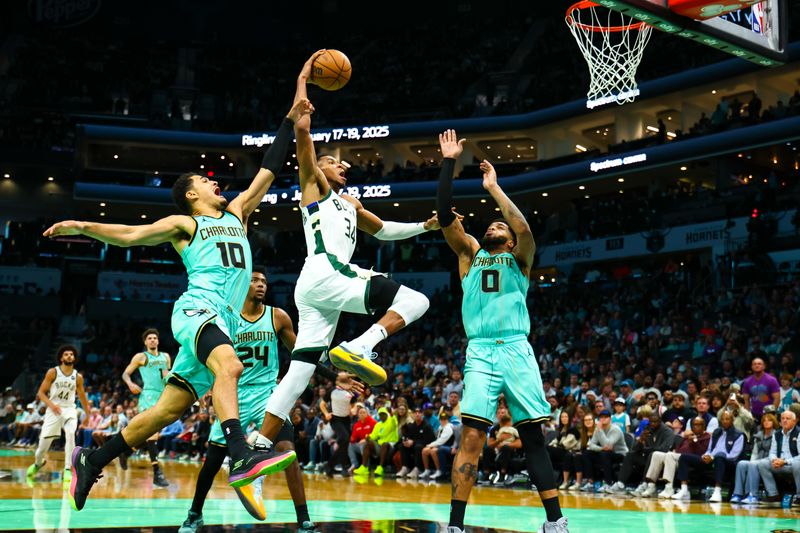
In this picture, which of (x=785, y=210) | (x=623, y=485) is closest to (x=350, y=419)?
(x=623, y=485)

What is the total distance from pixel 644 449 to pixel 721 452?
1.25 metres

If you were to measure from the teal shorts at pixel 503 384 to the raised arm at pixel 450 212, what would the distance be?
775 mm

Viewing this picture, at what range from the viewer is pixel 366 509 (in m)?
10.4

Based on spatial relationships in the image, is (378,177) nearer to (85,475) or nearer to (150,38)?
(150,38)

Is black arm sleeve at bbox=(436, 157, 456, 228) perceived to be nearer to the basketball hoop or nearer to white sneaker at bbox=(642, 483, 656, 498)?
the basketball hoop

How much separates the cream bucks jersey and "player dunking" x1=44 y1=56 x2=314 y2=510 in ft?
1.73

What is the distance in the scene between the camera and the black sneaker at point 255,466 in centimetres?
540

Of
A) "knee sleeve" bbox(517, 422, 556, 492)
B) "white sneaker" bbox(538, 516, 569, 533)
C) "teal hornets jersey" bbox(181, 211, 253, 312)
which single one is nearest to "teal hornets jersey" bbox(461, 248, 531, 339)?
"knee sleeve" bbox(517, 422, 556, 492)

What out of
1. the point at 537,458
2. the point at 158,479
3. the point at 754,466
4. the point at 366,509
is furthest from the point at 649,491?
the point at 537,458

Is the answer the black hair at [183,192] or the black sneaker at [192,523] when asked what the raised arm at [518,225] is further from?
the black sneaker at [192,523]

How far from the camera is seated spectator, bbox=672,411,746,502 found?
1276cm

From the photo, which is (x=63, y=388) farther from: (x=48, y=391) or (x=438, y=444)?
(x=438, y=444)

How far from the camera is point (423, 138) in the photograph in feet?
124

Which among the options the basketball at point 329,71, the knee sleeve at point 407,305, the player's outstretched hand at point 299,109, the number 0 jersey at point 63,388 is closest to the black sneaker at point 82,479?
the knee sleeve at point 407,305
